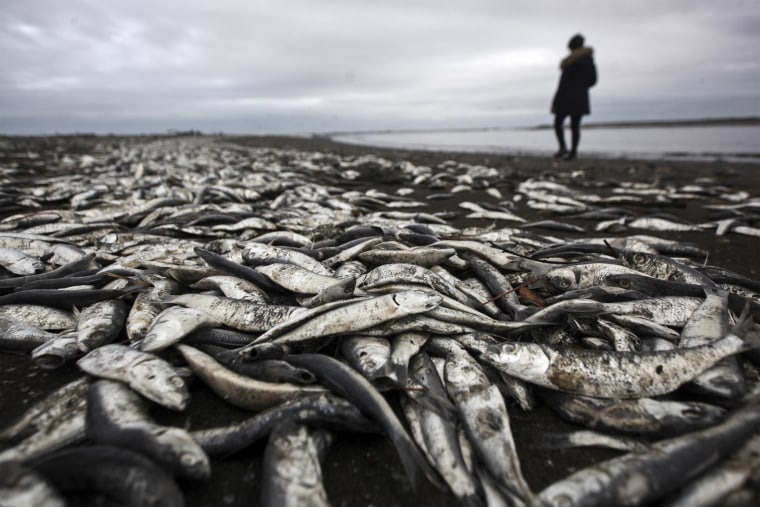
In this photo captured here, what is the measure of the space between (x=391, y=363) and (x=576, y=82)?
532 inches

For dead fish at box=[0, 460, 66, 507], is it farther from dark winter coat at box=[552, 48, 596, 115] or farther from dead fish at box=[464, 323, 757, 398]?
dark winter coat at box=[552, 48, 596, 115]

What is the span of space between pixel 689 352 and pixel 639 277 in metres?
0.83

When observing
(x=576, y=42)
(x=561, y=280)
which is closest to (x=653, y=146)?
(x=576, y=42)

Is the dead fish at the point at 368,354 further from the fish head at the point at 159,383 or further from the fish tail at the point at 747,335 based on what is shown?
the fish tail at the point at 747,335

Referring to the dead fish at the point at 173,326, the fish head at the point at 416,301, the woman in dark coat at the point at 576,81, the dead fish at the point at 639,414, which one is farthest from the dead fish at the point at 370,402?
the woman in dark coat at the point at 576,81

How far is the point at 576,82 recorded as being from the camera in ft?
39.1

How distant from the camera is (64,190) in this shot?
21.2 feet

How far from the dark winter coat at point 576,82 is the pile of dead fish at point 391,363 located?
10851mm

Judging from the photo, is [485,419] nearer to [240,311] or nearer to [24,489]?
[240,311]

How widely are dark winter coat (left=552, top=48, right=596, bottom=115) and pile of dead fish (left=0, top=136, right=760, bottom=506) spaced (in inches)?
427

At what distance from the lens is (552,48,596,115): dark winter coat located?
11.7 metres

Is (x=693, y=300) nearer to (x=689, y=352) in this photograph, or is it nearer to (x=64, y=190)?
(x=689, y=352)

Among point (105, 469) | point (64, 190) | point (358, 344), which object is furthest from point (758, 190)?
point (64, 190)

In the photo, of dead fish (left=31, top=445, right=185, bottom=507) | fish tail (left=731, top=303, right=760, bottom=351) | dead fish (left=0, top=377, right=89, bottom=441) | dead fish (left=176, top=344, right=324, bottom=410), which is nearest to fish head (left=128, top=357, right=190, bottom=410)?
dead fish (left=176, top=344, right=324, bottom=410)
